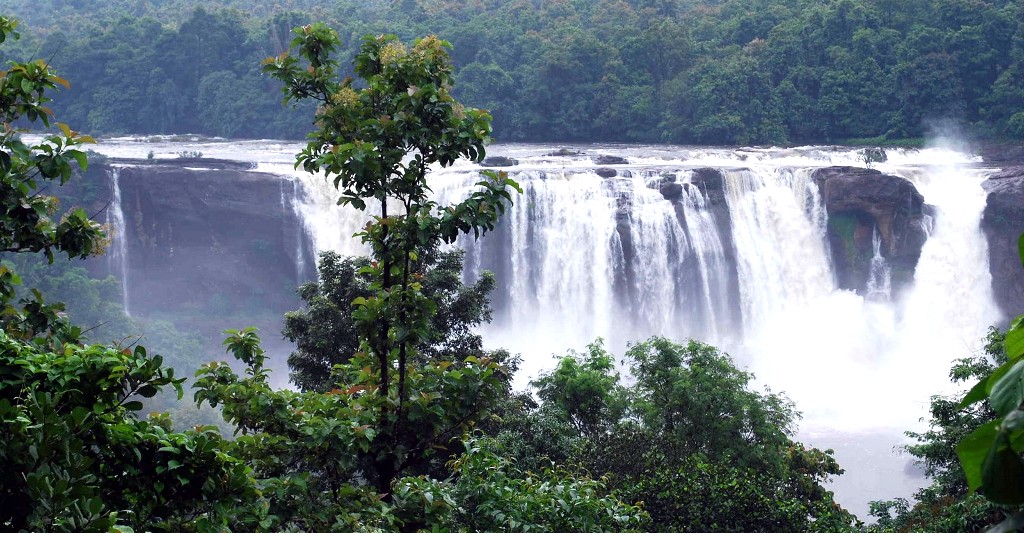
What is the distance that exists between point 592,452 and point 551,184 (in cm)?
1570

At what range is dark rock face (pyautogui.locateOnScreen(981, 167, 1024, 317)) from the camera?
28250mm

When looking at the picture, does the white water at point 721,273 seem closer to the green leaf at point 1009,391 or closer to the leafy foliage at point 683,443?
the leafy foliage at point 683,443

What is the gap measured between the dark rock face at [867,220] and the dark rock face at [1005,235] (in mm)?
1751

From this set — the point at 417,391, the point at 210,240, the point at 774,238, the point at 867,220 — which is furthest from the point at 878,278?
the point at 417,391

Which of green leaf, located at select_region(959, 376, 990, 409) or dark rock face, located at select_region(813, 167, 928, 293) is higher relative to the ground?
green leaf, located at select_region(959, 376, 990, 409)

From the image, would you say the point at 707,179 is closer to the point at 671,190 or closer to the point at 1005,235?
the point at 671,190

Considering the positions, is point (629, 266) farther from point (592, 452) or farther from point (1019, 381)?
point (1019, 381)

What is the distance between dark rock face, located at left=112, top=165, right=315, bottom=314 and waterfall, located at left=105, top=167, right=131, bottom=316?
15cm

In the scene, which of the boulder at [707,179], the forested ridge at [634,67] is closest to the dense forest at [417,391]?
the forested ridge at [634,67]

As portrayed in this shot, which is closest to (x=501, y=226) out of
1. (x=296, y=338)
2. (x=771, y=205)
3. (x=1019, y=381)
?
(x=771, y=205)

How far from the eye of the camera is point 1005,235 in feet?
94.2

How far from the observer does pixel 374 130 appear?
17.6ft

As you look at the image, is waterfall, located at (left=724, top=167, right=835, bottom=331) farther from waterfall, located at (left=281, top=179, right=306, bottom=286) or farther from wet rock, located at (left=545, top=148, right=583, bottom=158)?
waterfall, located at (left=281, top=179, right=306, bottom=286)

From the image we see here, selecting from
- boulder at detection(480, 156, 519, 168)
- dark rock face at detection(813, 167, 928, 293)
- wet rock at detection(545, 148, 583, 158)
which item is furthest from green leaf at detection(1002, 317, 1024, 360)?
wet rock at detection(545, 148, 583, 158)
